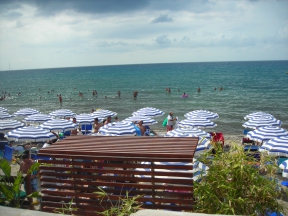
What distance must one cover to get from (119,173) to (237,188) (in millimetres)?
1735

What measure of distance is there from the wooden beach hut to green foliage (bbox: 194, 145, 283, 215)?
12.1 inches

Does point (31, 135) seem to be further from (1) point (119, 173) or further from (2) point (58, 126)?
(1) point (119, 173)

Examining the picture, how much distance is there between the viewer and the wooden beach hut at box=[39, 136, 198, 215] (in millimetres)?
4414

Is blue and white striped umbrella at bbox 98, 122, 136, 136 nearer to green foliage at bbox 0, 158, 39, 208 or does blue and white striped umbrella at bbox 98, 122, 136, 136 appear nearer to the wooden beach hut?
the wooden beach hut

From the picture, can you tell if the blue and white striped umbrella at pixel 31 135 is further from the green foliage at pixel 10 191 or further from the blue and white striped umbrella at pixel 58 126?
the green foliage at pixel 10 191

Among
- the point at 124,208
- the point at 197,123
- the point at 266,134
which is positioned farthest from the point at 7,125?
the point at 124,208

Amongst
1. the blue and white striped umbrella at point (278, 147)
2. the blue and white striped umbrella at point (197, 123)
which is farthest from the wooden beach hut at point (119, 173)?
the blue and white striped umbrella at point (197, 123)

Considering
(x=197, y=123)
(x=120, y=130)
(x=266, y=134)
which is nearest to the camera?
(x=266, y=134)

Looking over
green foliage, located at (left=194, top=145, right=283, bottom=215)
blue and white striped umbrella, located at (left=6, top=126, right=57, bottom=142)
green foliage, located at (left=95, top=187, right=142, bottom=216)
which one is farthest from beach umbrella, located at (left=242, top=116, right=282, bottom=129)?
green foliage, located at (left=95, top=187, right=142, bottom=216)

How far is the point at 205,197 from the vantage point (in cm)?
418

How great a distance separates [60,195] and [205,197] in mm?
2439

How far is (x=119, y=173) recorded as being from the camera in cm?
456

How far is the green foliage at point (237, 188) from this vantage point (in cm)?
394

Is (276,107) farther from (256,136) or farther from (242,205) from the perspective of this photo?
(242,205)
